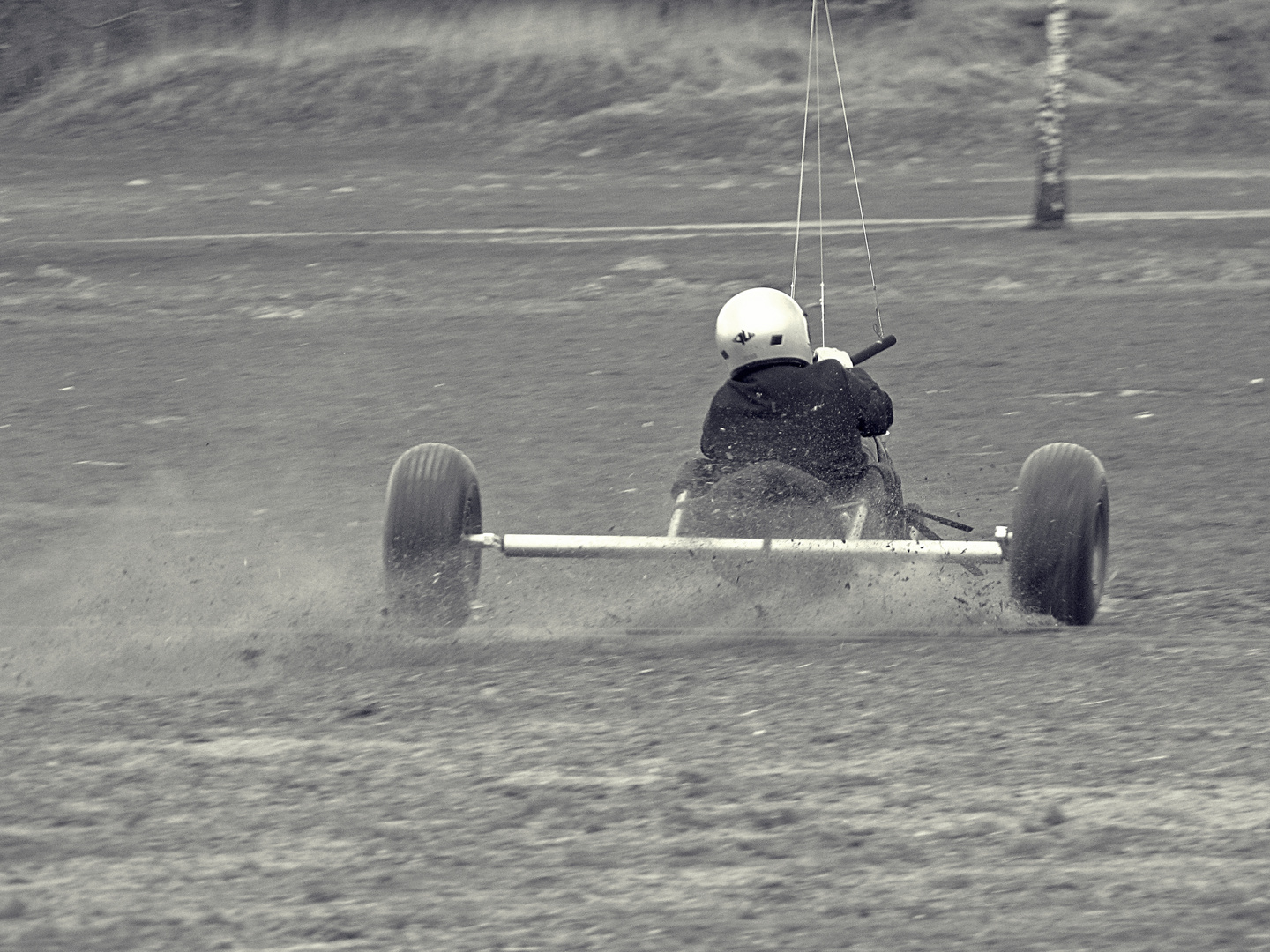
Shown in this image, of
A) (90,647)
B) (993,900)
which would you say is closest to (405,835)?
(993,900)

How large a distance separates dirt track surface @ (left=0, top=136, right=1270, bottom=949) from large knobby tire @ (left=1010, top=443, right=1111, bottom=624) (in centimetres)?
16

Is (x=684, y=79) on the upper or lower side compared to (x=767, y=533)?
upper

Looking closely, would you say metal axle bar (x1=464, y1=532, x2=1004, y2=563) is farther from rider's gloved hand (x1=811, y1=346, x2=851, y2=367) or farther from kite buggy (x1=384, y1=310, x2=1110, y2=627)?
rider's gloved hand (x1=811, y1=346, x2=851, y2=367)

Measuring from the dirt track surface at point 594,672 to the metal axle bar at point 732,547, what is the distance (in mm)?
314

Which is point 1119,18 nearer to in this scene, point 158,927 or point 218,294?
point 218,294

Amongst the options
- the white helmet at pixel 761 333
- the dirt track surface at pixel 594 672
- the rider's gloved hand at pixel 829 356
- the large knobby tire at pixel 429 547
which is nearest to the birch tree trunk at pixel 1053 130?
the dirt track surface at pixel 594 672

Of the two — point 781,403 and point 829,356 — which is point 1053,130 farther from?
point 781,403

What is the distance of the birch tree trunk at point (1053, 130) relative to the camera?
18906 mm

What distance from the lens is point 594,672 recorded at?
21.4 ft

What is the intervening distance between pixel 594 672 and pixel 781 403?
1426mm

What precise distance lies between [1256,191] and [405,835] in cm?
1859

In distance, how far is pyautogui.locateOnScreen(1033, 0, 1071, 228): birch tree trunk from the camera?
18.9 m

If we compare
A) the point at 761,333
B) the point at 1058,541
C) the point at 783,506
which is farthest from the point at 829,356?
the point at 1058,541

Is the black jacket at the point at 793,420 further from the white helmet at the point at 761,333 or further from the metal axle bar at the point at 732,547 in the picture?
the metal axle bar at the point at 732,547
